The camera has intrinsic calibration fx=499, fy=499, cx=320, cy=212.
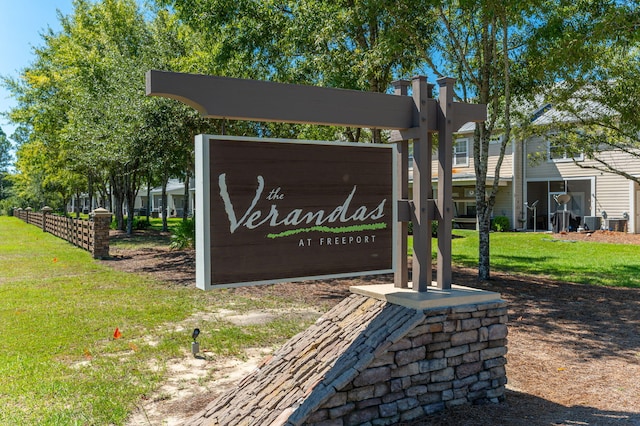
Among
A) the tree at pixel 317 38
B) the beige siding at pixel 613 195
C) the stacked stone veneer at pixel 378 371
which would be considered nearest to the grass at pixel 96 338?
the stacked stone veneer at pixel 378 371

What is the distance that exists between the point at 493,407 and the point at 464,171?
2194 cm

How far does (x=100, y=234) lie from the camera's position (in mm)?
15586

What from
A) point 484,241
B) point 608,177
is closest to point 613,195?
point 608,177

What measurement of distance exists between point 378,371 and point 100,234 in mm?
13678

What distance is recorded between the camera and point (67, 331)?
6992 millimetres

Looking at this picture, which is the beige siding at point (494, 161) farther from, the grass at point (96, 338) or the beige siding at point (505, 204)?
the grass at point (96, 338)

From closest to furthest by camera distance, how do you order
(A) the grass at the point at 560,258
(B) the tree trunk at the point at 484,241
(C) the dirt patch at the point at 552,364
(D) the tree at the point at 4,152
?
(C) the dirt patch at the point at 552,364
(B) the tree trunk at the point at 484,241
(A) the grass at the point at 560,258
(D) the tree at the point at 4,152

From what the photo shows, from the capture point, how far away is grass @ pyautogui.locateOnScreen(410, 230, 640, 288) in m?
11.7

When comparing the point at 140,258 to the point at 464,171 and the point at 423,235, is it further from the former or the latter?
the point at 464,171

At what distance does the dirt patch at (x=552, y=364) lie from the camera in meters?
4.28

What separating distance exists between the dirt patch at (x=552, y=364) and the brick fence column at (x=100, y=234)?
7.42 m

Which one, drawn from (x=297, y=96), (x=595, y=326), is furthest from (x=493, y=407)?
(x=595, y=326)

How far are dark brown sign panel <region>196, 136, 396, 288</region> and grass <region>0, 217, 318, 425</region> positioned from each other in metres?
1.78

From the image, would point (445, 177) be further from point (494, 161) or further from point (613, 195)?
point (494, 161)
